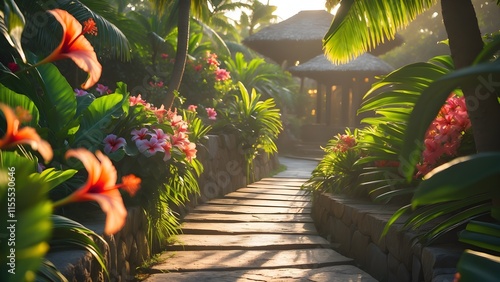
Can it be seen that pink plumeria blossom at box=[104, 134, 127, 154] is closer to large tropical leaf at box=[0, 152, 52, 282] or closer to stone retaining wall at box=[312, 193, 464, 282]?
stone retaining wall at box=[312, 193, 464, 282]

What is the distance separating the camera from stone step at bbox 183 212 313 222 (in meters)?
7.90

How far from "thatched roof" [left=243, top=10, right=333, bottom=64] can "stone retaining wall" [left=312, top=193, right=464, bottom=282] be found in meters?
19.0

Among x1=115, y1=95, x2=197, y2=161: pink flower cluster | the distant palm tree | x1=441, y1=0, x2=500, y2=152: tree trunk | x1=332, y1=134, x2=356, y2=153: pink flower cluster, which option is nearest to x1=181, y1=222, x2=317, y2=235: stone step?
x1=332, y1=134, x2=356, y2=153: pink flower cluster

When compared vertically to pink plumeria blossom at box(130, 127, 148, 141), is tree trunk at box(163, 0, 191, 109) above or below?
above

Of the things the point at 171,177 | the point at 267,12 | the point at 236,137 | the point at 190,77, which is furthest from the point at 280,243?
the point at 267,12

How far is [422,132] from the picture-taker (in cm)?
102

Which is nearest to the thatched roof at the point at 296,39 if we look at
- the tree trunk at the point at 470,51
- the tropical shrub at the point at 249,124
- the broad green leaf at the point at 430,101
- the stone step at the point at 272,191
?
the tropical shrub at the point at 249,124

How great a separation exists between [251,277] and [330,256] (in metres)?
1.28

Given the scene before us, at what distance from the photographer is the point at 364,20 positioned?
19.8ft

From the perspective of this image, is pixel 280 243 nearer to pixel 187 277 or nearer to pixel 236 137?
pixel 187 277

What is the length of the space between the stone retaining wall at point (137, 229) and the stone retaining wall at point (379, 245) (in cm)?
197

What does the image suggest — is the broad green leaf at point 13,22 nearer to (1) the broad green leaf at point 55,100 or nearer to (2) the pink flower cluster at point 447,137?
(1) the broad green leaf at point 55,100

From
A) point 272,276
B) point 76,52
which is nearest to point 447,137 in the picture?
point 272,276

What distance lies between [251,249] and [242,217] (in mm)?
1854
